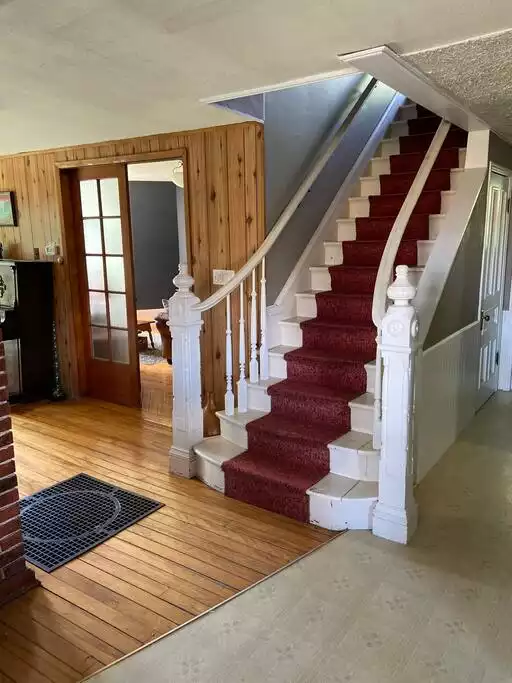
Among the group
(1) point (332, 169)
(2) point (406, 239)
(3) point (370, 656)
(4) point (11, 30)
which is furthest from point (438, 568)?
(1) point (332, 169)

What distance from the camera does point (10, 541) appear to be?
231cm

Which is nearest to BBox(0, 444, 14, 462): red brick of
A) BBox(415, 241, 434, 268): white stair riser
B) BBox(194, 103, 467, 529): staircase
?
BBox(194, 103, 467, 529): staircase

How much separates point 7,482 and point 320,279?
8.49 ft

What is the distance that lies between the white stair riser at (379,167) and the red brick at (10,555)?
3.91m

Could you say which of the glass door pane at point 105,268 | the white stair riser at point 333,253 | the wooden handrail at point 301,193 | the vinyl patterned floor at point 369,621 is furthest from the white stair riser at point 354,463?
the glass door pane at point 105,268

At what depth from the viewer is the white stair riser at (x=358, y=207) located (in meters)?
4.44

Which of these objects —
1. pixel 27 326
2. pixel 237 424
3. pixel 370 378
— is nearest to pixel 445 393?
pixel 370 378

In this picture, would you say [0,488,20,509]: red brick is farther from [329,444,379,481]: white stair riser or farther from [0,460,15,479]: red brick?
[329,444,379,481]: white stair riser

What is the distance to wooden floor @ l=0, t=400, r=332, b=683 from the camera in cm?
205

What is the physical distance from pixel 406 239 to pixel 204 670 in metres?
3.05

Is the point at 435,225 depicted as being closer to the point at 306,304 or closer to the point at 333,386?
the point at 306,304

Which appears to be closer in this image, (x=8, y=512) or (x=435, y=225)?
(x=8, y=512)

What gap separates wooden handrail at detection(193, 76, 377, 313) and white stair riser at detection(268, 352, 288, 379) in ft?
1.75

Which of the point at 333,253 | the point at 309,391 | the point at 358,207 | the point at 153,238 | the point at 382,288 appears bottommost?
the point at 309,391
